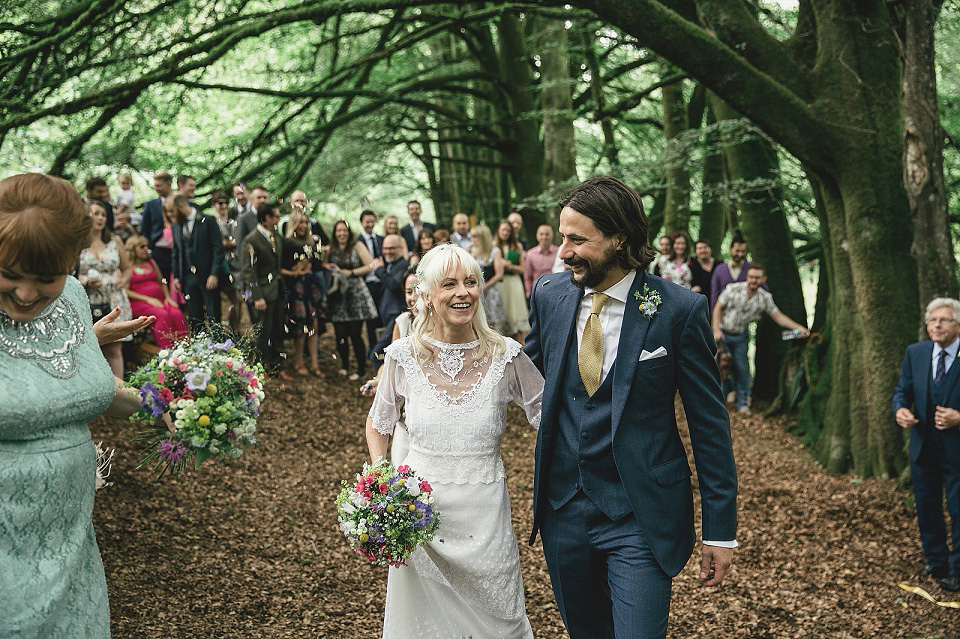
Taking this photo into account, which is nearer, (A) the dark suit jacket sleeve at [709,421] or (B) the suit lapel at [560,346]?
(A) the dark suit jacket sleeve at [709,421]

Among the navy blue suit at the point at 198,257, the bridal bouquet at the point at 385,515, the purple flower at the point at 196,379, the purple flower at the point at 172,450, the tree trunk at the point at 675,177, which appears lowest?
the bridal bouquet at the point at 385,515

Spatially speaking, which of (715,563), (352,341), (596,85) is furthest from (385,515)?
(596,85)

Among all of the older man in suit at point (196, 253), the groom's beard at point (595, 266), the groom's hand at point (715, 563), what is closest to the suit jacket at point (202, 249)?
the older man in suit at point (196, 253)

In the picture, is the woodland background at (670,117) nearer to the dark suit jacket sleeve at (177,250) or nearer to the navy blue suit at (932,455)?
the navy blue suit at (932,455)

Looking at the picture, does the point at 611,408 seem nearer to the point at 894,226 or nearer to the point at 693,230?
the point at 894,226

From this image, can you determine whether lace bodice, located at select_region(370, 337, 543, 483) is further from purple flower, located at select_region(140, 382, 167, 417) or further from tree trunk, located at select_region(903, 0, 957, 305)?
tree trunk, located at select_region(903, 0, 957, 305)

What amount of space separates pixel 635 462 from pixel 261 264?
8.30 meters

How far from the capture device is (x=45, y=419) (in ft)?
9.16

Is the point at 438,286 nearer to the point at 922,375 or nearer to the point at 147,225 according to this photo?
the point at 922,375

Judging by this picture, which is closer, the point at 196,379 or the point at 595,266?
the point at 595,266

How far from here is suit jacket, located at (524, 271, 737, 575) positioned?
3330 mm

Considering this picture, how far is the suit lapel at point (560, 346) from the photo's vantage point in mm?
3484

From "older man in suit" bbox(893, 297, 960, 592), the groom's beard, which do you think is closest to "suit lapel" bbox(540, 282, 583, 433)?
the groom's beard

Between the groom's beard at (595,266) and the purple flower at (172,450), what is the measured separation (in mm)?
1780
